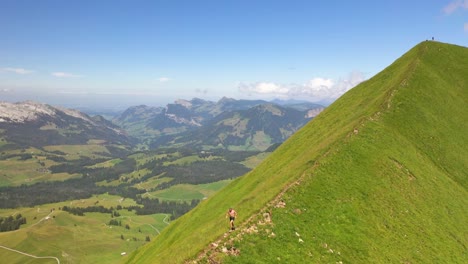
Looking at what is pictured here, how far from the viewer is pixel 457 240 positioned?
54812mm

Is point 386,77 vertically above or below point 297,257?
above

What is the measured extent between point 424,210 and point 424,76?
61086 mm

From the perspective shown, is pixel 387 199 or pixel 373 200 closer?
pixel 373 200

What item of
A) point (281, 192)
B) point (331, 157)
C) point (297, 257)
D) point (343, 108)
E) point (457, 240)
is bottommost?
point (457, 240)

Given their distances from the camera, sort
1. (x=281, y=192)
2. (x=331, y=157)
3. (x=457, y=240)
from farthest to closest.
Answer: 1. (x=331, y=157)
2. (x=457, y=240)
3. (x=281, y=192)

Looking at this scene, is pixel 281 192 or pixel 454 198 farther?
pixel 454 198

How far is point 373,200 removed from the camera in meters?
52.9

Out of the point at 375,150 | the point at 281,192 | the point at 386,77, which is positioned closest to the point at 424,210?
the point at 375,150

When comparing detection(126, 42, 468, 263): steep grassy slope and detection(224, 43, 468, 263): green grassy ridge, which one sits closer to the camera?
detection(126, 42, 468, 263): steep grassy slope

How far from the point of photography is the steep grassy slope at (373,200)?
40969 millimetres

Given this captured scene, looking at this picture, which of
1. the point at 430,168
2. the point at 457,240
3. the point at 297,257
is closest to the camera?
the point at 297,257

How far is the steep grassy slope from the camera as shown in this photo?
41.0 metres

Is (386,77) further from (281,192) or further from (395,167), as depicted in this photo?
(281,192)

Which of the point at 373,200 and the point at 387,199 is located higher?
the point at 373,200
